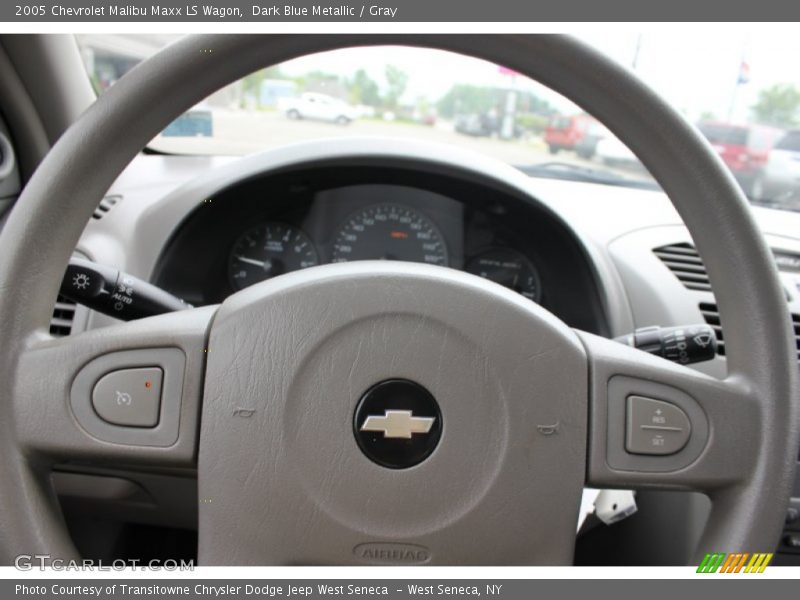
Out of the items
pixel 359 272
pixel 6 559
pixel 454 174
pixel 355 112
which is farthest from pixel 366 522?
pixel 355 112

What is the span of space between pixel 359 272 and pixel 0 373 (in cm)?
46

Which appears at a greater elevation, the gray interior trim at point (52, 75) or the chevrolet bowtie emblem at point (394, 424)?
the gray interior trim at point (52, 75)

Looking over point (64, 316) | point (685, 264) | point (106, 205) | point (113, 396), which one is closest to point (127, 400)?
Result: point (113, 396)

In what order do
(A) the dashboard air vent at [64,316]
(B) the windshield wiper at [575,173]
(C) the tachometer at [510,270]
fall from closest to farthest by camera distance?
1. (A) the dashboard air vent at [64,316]
2. (C) the tachometer at [510,270]
3. (B) the windshield wiper at [575,173]

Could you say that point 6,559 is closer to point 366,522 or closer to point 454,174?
point 366,522

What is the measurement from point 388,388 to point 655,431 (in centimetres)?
35

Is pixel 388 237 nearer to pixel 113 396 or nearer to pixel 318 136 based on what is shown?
pixel 318 136

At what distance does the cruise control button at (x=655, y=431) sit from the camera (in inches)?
40.6

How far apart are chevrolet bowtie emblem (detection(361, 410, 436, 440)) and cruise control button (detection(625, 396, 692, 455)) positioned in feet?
0.93

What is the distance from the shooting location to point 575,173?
2252 millimetres

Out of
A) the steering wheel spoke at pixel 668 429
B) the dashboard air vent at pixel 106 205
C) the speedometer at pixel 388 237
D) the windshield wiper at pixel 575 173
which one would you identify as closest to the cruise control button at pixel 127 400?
the steering wheel spoke at pixel 668 429

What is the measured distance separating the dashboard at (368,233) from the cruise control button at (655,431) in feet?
2.85

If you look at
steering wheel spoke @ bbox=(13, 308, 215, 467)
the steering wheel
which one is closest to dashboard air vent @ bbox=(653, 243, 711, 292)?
the steering wheel

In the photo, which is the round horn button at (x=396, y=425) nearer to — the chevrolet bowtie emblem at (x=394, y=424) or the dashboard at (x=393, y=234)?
the chevrolet bowtie emblem at (x=394, y=424)
